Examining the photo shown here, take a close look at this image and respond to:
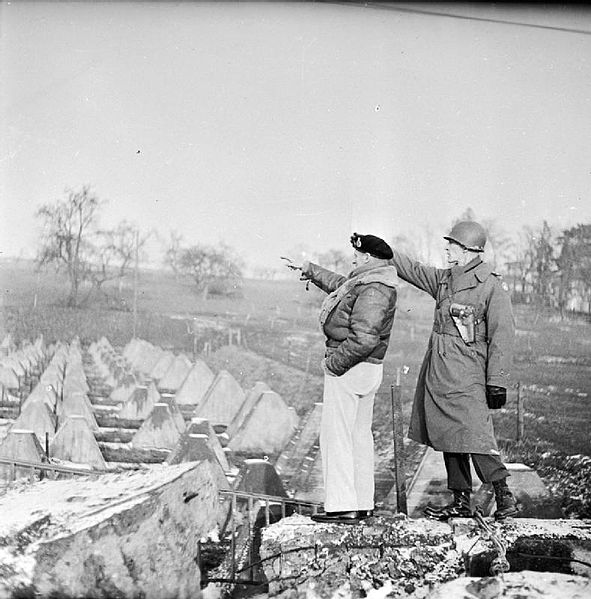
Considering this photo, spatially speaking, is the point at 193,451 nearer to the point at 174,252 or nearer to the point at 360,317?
the point at 174,252

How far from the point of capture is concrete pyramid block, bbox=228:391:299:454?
17.4 feet

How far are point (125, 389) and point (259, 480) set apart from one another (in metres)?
1.00

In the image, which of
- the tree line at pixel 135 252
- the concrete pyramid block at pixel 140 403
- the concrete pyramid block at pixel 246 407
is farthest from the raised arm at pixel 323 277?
the concrete pyramid block at pixel 140 403

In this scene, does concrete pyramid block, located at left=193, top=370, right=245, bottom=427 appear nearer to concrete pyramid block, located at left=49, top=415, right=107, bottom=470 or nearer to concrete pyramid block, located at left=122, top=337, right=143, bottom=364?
concrete pyramid block, located at left=122, top=337, right=143, bottom=364

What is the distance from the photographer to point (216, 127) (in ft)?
17.4

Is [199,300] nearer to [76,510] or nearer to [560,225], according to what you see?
[76,510]

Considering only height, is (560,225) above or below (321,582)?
above

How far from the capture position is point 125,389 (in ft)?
17.5

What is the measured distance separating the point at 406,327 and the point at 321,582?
1.75 m

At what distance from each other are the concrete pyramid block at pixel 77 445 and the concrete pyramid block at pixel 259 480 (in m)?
0.84

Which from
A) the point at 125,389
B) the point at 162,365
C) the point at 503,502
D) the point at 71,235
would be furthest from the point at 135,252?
the point at 503,502

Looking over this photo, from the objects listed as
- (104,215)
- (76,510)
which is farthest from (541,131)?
(76,510)

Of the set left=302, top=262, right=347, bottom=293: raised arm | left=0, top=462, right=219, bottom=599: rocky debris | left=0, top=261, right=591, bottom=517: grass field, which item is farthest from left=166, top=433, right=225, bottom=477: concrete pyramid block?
left=302, top=262, right=347, bottom=293: raised arm

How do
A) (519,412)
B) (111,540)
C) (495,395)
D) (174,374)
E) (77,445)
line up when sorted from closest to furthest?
(111,540) → (495,395) → (77,445) → (174,374) → (519,412)
